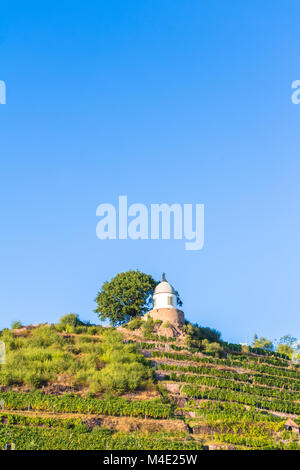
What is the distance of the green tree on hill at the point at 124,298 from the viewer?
5216 cm

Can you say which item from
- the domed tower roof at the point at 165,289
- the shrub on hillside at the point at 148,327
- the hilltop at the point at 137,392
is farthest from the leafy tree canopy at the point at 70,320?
the domed tower roof at the point at 165,289

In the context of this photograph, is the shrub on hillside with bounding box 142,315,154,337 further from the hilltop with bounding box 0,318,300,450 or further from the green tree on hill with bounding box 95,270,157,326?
the green tree on hill with bounding box 95,270,157,326

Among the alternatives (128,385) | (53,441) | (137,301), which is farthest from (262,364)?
(53,441)

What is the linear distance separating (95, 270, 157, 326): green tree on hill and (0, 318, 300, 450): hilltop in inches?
272

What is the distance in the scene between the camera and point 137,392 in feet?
103

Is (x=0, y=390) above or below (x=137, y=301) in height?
below

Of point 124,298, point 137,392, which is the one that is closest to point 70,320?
point 124,298

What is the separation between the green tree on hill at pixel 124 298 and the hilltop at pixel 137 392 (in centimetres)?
692

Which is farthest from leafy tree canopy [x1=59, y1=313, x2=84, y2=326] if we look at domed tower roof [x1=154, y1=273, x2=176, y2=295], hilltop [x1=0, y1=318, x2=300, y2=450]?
domed tower roof [x1=154, y1=273, x2=176, y2=295]
